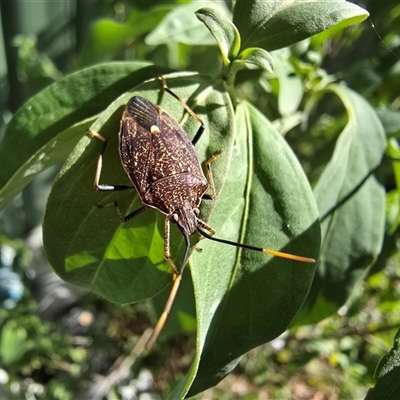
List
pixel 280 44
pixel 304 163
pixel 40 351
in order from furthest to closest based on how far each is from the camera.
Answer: pixel 40 351, pixel 304 163, pixel 280 44

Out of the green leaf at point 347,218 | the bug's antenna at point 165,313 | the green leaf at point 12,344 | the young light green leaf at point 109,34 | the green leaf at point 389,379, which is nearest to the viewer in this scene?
the green leaf at point 389,379

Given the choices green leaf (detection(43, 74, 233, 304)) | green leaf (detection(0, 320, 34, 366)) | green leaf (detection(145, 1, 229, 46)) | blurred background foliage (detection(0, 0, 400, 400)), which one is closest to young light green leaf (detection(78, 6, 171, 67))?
blurred background foliage (detection(0, 0, 400, 400))

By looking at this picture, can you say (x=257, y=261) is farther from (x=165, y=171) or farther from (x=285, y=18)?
(x=285, y=18)

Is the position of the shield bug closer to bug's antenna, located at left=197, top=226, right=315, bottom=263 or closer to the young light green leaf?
bug's antenna, located at left=197, top=226, right=315, bottom=263

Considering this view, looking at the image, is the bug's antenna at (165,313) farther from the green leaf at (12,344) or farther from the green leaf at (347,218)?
the green leaf at (12,344)

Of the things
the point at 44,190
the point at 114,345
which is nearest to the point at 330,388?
the point at 114,345

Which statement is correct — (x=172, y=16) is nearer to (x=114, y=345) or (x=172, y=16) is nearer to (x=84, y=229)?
(x=84, y=229)

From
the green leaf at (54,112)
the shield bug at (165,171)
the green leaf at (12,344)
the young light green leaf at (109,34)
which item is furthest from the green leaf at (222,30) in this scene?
the green leaf at (12,344)
